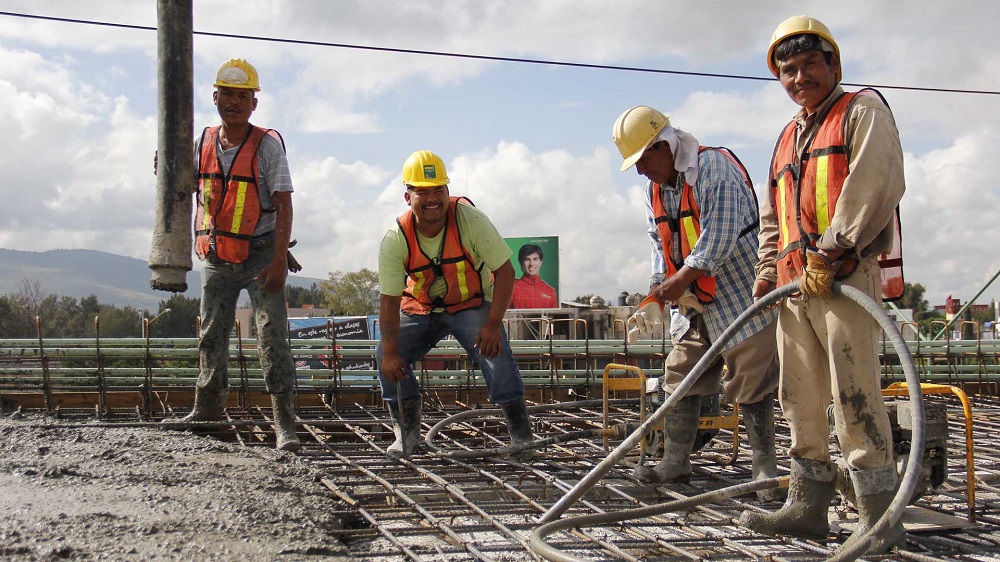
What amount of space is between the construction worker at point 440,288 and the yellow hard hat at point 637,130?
0.82m

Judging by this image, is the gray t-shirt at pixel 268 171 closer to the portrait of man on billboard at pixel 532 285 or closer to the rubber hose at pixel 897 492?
the rubber hose at pixel 897 492

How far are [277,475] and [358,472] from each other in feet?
1.51

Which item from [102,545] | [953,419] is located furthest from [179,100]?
[953,419]

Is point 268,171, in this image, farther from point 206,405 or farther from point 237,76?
point 206,405

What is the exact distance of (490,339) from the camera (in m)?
4.47

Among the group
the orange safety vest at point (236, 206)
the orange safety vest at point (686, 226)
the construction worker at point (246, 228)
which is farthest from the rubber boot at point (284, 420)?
the orange safety vest at point (686, 226)

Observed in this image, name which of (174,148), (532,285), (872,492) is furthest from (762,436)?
(532,285)

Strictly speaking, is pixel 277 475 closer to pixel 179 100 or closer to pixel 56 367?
pixel 179 100

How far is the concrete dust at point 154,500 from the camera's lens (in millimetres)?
2638

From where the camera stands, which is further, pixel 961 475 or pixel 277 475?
pixel 961 475

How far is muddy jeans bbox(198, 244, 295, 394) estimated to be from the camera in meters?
4.68

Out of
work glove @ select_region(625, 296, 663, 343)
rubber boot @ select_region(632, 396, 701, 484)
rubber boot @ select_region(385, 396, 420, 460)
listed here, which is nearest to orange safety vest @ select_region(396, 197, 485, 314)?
rubber boot @ select_region(385, 396, 420, 460)

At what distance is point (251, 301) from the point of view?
477 centimetres

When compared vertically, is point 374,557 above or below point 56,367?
below
